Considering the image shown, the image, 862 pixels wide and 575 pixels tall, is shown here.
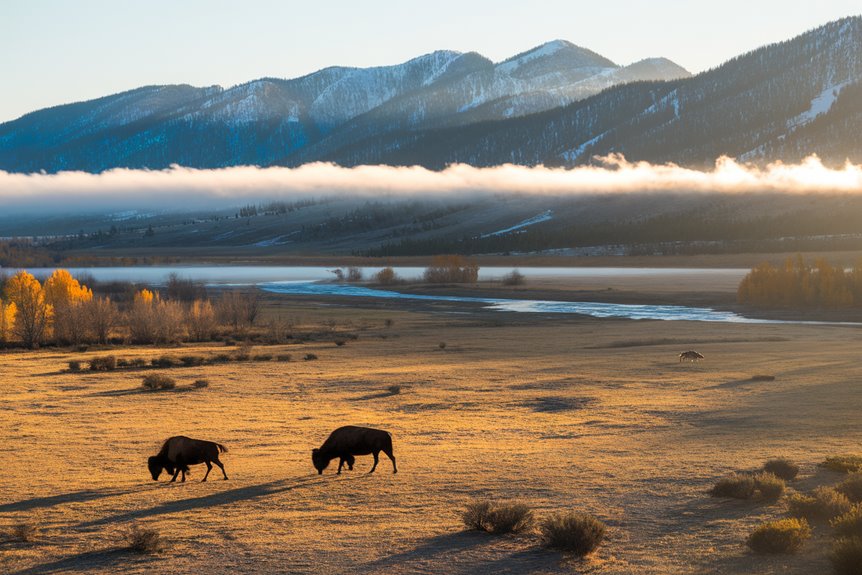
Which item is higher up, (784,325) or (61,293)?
(61,293)

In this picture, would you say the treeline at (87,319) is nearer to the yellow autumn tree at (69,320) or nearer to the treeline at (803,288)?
the yellow autumn tree at (69,320)

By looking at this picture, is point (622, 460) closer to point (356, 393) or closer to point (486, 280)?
point (356, 393)

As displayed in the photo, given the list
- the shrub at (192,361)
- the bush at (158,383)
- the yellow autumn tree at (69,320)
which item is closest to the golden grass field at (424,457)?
the bush at (158,383)

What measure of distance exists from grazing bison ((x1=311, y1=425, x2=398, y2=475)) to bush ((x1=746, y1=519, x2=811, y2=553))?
27.1 ft

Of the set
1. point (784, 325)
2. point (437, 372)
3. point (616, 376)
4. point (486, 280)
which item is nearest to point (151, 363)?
point (437, 372)

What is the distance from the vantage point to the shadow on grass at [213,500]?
1817 centimetres

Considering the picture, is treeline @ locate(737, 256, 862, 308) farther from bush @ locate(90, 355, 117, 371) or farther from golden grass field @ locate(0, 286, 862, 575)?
bush @ locate(90, 355, 117, 371)

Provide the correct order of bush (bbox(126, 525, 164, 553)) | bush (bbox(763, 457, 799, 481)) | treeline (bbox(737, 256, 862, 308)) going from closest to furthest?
bush (bbox(126, 525, 164, 553))
bush (bbox(763, 457, 799, 481))
treeline (bbox(737, 256, 862, 308))

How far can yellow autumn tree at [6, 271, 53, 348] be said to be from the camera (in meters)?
70.1

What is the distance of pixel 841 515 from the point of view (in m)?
16.9

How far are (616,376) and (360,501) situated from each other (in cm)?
2625

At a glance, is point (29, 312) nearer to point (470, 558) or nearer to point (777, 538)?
point (470, 558)

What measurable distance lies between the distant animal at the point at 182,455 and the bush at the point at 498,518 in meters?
6.56

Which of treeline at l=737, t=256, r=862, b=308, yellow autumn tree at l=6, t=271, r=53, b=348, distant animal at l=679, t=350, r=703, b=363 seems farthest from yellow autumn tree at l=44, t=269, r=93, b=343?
treeline at l=737, t=256, r=862, b=308
